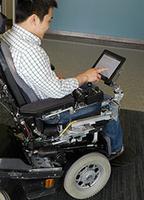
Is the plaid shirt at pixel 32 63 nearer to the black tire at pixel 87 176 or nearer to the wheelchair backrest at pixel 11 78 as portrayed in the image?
the wheelchair backrest at pixel 11 78

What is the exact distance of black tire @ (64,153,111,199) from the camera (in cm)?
167

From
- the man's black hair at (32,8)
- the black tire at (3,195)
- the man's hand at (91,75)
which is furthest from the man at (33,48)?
the black tire at (3,195)

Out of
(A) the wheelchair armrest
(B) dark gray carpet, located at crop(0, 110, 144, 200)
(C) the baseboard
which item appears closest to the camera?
(A) the wheelchair armrest

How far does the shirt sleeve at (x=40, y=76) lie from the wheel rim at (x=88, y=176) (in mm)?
418

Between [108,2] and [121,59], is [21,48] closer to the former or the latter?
[121,59]

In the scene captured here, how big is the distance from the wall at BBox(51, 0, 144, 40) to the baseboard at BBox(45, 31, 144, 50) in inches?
1.5

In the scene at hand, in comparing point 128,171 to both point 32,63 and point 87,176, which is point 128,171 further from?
point 32,63

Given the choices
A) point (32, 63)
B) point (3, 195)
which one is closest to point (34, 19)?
point (32, 63)

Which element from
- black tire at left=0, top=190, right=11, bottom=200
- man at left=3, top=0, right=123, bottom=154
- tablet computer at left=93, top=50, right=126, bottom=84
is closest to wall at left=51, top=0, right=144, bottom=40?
tablet computer at left=93, top=50, right=126, bottom=84

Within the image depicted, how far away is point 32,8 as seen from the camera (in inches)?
58.1

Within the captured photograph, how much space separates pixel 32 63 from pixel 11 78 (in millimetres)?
114

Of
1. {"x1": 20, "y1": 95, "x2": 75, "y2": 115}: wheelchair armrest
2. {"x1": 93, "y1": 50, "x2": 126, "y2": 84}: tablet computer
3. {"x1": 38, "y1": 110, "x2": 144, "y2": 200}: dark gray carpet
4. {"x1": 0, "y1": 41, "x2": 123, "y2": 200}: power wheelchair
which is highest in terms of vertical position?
{"x1": 93, "y1": 50, "x2": 126, "y2": 84}: tablet computer

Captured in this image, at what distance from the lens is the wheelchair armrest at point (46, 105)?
1.46 meters

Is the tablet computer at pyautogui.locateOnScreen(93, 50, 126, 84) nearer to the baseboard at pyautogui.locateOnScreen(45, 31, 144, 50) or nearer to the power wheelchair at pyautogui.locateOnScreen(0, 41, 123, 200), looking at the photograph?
the power wheelchair at pyautogui.locateOnScreen(0, 41, 123, 200)
